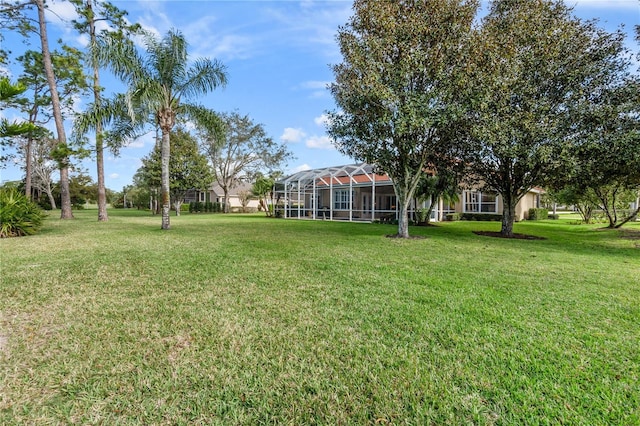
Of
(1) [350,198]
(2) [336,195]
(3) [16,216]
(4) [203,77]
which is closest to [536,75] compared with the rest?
(1) [350,198]

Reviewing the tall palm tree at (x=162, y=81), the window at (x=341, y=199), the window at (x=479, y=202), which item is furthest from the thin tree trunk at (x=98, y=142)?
the window at (x=479, y=202)

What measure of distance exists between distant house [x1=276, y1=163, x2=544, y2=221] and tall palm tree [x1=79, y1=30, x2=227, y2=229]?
32.2 ft

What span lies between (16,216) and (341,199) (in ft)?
57.9

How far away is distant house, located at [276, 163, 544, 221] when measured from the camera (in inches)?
784

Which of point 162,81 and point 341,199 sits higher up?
point 162,81

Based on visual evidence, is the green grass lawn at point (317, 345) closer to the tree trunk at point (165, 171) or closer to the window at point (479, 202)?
the tree trunk at point (165, 171)

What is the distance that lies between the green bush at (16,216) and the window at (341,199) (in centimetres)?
1696

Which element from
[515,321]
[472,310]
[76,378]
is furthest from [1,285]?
[515,321]

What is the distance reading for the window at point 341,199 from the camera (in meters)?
22.2

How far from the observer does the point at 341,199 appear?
22.7 meters

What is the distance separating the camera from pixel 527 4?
9969 millimetres

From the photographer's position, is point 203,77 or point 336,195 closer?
point 203,77

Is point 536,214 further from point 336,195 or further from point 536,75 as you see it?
point 536,75

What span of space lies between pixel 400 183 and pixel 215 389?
9.68 m
